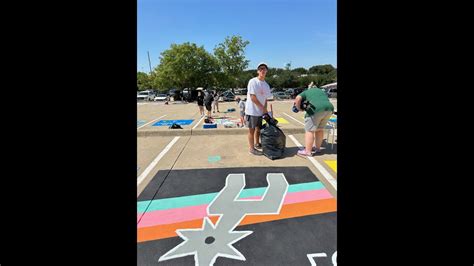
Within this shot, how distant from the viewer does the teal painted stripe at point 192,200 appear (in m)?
3.08

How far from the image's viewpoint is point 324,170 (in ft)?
14.2

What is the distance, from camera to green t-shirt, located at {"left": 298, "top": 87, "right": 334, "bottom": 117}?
4.76 metres

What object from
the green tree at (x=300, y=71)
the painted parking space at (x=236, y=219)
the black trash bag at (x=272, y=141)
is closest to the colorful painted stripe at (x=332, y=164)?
the painted parking space at (x=236, y=219)

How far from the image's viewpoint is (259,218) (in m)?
2.77

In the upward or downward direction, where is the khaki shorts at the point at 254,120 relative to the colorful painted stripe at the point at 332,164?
upward

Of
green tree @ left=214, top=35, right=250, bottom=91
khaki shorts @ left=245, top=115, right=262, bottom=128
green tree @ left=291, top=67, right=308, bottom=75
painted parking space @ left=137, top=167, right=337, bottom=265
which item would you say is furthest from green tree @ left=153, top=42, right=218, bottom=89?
green tree @ left=291, top=67, right=308, bottom=75

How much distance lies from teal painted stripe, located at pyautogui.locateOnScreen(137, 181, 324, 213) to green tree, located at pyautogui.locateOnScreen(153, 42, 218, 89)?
115 feet

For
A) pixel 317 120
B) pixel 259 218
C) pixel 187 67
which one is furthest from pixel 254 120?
pixel 187 67

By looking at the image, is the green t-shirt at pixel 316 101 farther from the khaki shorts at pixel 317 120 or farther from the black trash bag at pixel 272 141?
the black trash bag at pixel 272 141

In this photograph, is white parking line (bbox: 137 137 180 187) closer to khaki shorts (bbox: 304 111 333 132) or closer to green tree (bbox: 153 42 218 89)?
khaki shorts (bbox: 304 111 333 132)

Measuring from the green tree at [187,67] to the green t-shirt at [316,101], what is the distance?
33549 mm

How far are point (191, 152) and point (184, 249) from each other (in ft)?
11.7
